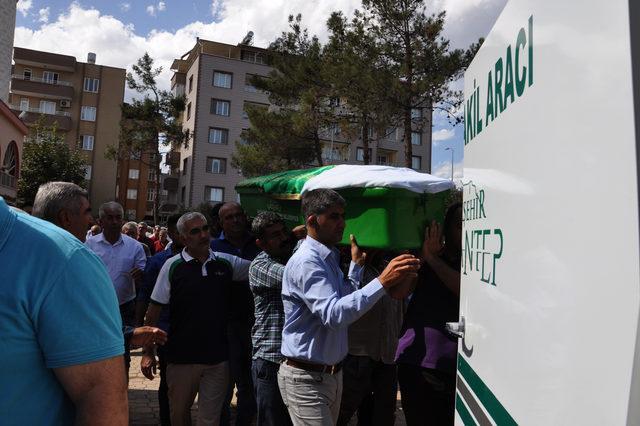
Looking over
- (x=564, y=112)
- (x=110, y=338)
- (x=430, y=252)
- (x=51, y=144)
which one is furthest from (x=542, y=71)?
(x=51, y=144)

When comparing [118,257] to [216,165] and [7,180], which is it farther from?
[216,165]

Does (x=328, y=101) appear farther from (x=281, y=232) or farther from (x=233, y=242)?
(x=281, y=232)

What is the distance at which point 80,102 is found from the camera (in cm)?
4669

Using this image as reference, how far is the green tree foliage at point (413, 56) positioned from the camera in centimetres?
1538

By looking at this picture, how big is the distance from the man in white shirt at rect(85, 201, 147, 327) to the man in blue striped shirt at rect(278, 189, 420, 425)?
9.94 ft

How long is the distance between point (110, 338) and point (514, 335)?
1.09 m

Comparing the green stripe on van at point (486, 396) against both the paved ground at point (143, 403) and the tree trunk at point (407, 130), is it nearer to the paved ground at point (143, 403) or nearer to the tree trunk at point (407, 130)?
the paved ground at point (143, 403)

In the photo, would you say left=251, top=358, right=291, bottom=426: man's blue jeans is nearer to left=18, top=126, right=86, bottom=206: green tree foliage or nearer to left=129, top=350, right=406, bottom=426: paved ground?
left=129, top=350, right=406, bottom=426: paved ground

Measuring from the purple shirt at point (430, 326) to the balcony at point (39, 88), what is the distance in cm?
4836

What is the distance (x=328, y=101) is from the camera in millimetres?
18906

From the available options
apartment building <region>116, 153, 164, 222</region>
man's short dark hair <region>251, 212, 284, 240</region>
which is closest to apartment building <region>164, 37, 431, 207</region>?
apartment building <region>116, 153, 164, 222</region>

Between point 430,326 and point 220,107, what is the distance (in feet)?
136

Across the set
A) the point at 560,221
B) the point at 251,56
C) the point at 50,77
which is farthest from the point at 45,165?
the point at 560,221

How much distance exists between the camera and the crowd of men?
1.35 metres
